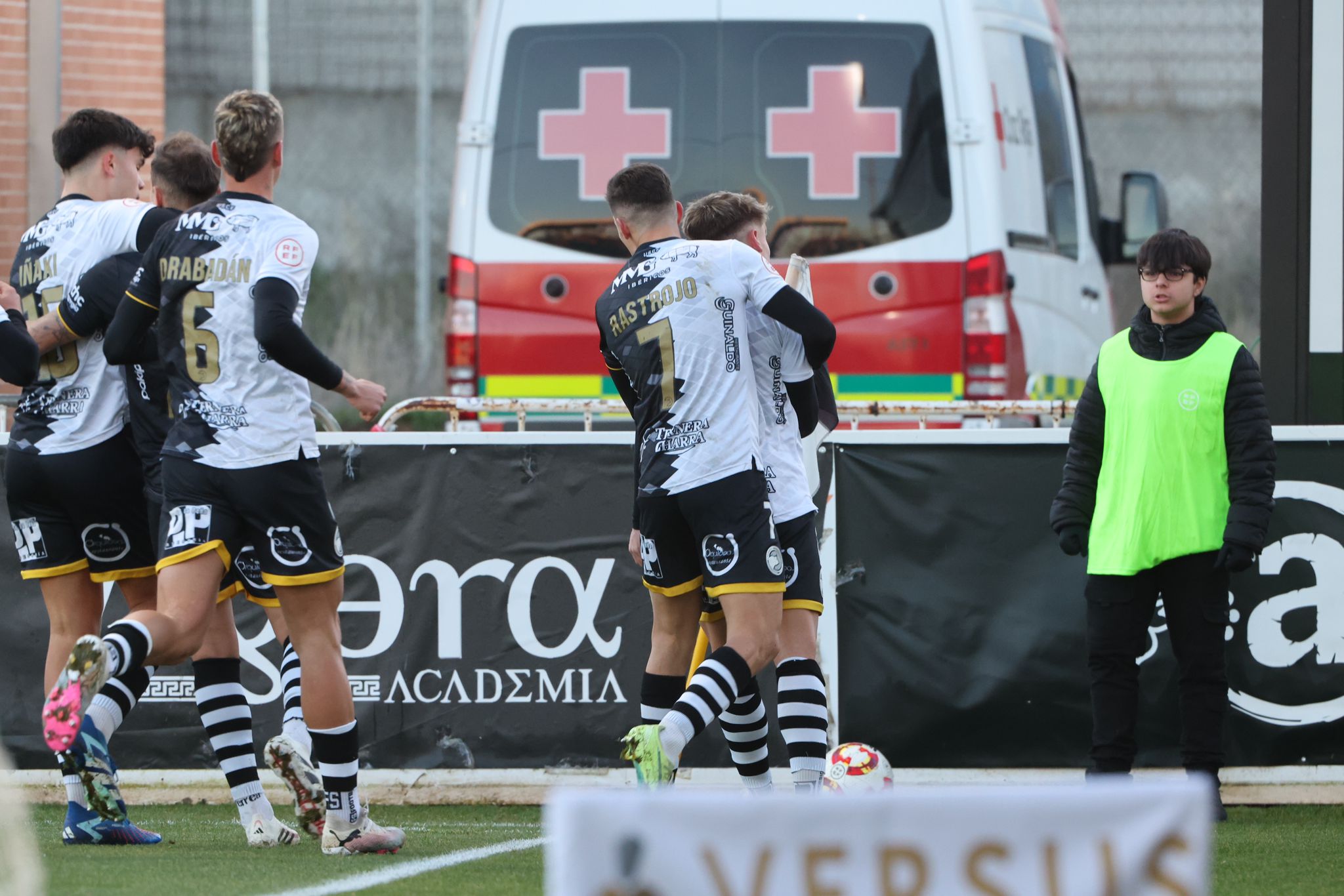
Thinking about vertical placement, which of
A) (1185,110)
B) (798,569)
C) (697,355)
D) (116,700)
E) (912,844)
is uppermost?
(1185,110)

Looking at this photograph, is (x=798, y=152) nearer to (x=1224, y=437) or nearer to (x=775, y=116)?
(x=775, y=116)

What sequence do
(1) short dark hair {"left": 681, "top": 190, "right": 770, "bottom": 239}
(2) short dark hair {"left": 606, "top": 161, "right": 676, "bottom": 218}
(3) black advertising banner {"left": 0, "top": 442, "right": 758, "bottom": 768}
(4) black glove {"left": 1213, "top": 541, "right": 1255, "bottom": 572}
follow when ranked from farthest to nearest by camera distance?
(3) black advertising banner {"left": 0, "top": 442, "right": 758, "bottom": 768} < (4) black glove {"left": 1213, "top": 541, "right": 1255, "bottom": 572} < (1) short dark hair {"left": 681, "top": 190, "right": 770, "bottom": 239} < (2) short dark hair {"left": 606, "top": 161, "right": 676, "bottom": 218}

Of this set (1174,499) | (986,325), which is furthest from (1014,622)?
(986,325)

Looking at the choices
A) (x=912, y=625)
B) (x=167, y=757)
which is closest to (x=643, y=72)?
(x=912, y=625)

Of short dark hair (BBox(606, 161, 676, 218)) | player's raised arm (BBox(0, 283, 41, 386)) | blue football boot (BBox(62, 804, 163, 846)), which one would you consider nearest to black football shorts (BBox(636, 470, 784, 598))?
short dark hair (BBox(606, 161, 676, 218))

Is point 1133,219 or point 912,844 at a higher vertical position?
point 1133,219

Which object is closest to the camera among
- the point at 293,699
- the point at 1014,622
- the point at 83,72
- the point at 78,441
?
the point at 78,441

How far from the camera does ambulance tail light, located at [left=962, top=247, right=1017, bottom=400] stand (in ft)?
28.4

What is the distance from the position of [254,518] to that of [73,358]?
3.18 ft

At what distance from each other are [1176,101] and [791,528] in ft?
44.6

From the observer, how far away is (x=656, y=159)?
870cm

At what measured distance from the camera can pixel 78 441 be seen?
16.9 feet

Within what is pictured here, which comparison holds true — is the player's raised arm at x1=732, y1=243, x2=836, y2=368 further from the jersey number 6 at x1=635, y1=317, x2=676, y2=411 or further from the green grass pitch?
the green grass pitch

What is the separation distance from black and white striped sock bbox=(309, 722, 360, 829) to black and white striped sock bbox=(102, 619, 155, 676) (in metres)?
0.49
